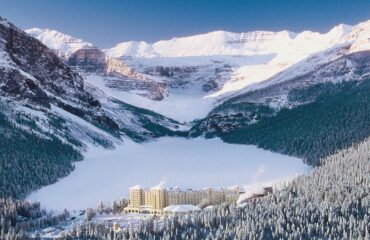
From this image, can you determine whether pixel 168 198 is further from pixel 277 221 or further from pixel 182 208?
pixel 277 221

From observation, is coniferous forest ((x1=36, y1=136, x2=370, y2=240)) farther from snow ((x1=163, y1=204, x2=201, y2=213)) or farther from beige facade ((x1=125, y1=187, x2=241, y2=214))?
beige facade ((x1=125, y1=187, x2=241, y2=214))

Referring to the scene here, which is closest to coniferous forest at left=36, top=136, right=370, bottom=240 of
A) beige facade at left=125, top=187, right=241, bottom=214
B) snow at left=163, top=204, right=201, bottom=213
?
snow at left=163, top=204, right=201, bottom=213

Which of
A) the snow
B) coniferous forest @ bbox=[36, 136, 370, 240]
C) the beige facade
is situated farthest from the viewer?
the beige facade

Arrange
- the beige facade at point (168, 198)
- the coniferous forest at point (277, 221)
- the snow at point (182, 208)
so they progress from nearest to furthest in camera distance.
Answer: the coniferous forest at point (277, 221)
the snow at point (182, 208)
the beige facade at point (168, 198)

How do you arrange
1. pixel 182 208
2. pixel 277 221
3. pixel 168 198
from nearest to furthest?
pixel 277 221
pixel 182 208
pixel 168 198

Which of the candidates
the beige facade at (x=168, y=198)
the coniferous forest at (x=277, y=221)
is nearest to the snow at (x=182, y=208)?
the beige facade at (x=168, y=198)

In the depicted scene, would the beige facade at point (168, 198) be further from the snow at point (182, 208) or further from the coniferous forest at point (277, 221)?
the coniferous forest at point (277, 221)

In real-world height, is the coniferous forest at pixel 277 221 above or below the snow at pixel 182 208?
above

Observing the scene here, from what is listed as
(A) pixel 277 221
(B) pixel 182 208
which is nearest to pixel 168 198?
(B) pixel 182 208
